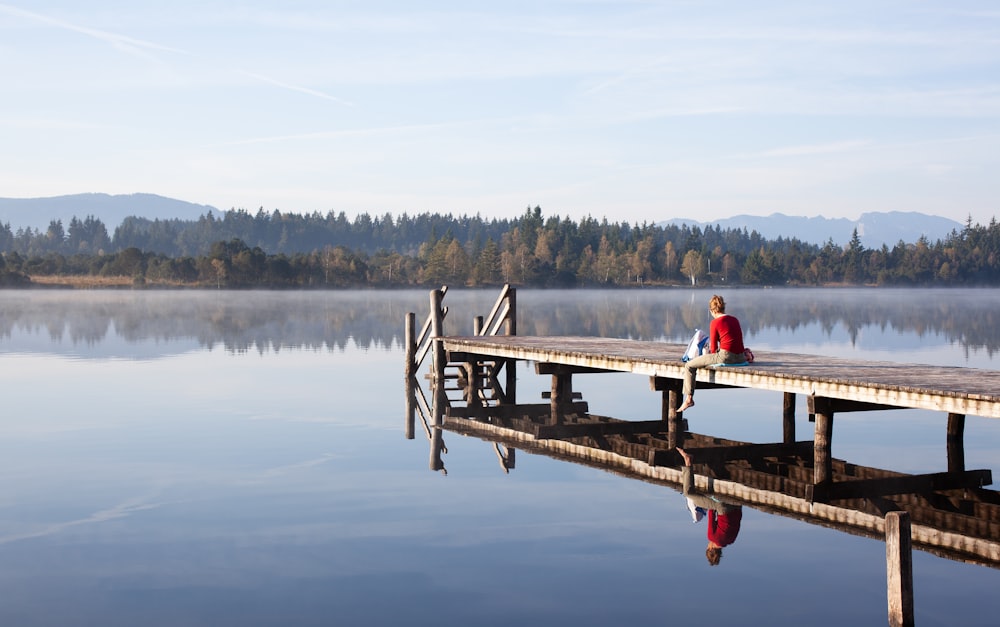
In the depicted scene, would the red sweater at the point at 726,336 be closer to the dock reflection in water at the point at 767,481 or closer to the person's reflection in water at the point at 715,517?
the dock reflection in water at the point at 767,481

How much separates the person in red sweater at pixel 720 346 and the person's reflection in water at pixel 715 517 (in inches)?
76.0

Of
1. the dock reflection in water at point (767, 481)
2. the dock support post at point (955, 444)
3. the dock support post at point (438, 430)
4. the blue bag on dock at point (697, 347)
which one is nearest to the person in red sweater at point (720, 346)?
the blue bag on dock at point (697, 347)

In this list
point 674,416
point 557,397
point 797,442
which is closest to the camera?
point 674,416

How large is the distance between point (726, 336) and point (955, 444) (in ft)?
13.5

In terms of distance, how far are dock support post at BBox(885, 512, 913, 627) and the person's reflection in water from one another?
2.82 meters

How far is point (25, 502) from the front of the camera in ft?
55.1

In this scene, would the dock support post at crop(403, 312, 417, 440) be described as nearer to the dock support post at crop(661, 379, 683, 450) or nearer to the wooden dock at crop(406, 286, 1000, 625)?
the wooden dock at crop(406, 286, 1000, 625)

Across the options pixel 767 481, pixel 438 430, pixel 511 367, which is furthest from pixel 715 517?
pixel 511 367

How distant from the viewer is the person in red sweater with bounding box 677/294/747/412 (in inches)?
722

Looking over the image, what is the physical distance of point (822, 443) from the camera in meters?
16.2

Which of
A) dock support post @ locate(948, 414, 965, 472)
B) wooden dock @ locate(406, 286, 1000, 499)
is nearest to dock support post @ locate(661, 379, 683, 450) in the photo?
wooden dock @ locate(406, 286, 1000, 499)

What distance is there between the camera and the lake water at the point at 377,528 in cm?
1198

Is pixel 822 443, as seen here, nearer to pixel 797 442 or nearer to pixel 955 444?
pixel 955 444

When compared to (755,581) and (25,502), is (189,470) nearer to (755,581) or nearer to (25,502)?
(25,502)
